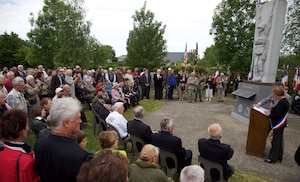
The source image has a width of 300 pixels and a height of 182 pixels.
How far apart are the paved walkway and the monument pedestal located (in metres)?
0.37

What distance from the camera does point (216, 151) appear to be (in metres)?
3.14

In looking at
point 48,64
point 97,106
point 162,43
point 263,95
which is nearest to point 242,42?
point 162,43

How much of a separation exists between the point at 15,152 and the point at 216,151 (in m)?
2.62

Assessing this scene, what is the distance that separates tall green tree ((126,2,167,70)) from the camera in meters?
18.3

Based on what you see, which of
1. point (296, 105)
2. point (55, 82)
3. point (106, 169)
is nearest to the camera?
point (106, 169)

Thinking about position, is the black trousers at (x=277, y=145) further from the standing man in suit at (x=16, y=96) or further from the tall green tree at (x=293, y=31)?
the tall green tree at (x=293, y=31)

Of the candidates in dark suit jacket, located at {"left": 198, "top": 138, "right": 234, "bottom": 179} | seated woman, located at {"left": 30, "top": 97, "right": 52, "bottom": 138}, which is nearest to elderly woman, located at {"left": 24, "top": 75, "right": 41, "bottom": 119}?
seated woman, located at {"left": 30, "top": 97, "right": 52, "bottom": 138}

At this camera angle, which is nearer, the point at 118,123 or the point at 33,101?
the point at 118,123

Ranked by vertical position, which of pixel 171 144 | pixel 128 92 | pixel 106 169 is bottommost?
pixel 128 92

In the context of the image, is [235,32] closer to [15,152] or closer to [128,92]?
[128,92]

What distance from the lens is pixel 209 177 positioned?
3334 millimetres

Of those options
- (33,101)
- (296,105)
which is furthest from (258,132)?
(296,105)

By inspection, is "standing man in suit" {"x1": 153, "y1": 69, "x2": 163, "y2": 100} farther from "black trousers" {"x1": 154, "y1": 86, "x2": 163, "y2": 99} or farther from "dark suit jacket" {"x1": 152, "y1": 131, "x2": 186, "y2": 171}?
"dark suit jacket" {"x1": 152, "y1": 131, "x2": 186, "y2": 171}

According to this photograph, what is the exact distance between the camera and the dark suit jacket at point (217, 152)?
312 cm
